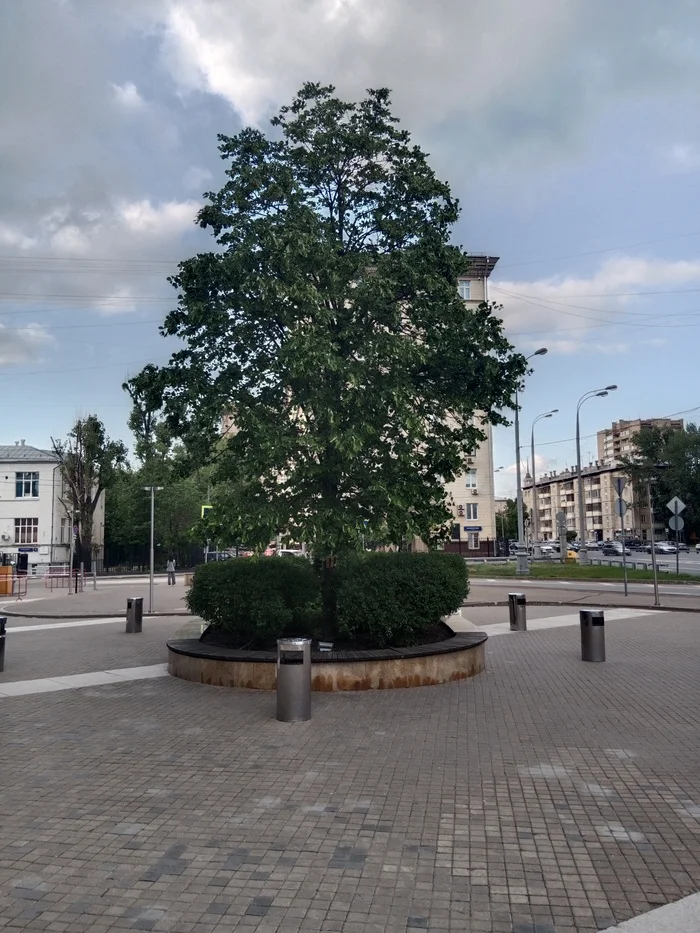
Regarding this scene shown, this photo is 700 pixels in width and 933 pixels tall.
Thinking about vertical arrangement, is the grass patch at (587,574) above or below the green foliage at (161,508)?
below

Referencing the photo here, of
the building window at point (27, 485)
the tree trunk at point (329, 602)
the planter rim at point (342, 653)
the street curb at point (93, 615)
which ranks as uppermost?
the building window at point (27, 485)

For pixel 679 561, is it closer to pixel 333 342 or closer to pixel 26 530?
pixel 26 530

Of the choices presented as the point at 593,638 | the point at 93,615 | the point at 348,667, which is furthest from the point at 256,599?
the point at 93,615

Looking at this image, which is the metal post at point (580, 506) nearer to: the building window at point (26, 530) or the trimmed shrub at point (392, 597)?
the trimmed shrub at point (392, 597)

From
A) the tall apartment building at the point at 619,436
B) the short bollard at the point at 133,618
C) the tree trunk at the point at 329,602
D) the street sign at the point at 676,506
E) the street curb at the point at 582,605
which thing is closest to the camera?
the tree trunk at the point at 329,602

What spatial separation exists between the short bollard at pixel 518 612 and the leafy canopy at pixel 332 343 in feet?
17.6

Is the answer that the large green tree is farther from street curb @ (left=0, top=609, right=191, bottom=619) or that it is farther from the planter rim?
street curb @ (left=0, top=609, right=191, bottom=619)

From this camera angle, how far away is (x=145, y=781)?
558 cm

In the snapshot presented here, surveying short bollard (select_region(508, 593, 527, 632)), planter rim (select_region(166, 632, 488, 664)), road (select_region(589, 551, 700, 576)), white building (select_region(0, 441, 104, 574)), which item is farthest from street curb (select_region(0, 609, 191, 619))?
white building (select_region(0, 441, 104, 574))

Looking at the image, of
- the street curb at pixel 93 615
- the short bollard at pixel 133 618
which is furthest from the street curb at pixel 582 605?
the short bollard at pixel 133 618

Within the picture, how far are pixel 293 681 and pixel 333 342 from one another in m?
4.28

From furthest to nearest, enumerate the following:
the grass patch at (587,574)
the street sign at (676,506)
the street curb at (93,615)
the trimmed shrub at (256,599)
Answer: the grass patch at (587,574) → the street sign at (676,506) → the street curb at (93,615) → the trimmed shrub at (256,599)

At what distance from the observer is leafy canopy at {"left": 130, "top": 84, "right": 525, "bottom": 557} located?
925 centimetres

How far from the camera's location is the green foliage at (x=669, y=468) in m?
82.8
